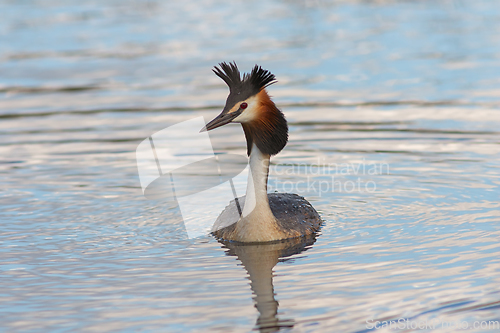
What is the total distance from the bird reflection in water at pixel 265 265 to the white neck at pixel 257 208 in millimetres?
107

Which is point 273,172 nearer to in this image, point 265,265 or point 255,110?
point 255,110

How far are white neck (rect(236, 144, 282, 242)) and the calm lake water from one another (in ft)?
0.89

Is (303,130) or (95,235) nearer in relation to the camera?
(95,235)

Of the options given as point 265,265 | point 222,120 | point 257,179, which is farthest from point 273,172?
point 265,265

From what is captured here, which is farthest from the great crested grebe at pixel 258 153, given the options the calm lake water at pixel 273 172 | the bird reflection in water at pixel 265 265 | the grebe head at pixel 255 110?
the calm lake water at pixel 273 172

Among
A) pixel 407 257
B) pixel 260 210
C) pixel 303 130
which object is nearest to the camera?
pixel 407 257

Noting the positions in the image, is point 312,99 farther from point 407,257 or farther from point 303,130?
point 407,257

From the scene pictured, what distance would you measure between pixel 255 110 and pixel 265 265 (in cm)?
175

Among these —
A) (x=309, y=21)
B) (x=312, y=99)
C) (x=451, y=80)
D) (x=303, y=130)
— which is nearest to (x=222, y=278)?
(x=303, y=130)

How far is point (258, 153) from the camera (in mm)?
9000

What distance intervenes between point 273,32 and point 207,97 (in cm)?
715

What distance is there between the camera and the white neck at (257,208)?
9000mm

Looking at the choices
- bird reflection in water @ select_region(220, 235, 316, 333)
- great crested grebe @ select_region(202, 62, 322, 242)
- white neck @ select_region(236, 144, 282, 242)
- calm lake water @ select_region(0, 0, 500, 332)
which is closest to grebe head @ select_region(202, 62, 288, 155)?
great crested grebe @ select_region(202, 62, 322, 242)

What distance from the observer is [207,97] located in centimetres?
1681
